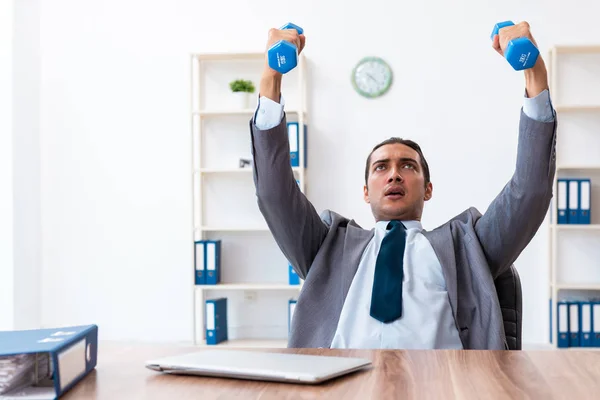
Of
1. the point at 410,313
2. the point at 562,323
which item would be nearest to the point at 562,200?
the point at 562,323

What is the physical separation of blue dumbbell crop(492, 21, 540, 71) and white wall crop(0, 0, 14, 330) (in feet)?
12.3

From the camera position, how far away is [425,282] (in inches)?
71.2

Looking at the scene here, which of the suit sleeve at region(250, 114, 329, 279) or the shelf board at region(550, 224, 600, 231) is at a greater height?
the suit sleeve at region(250, 114, 329, 279)

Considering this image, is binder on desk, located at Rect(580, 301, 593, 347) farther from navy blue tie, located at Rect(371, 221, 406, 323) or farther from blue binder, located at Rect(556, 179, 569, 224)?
navy blue tie, located at Rect(371, 221, 406, 323)

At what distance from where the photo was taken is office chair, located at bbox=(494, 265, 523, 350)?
179 centimetres

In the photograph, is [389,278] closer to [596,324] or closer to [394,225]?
[394,225]

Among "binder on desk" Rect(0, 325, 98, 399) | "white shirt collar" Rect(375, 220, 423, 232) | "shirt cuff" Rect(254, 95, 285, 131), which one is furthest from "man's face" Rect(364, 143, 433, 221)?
"binder on desk" Rect(0, 325, 98, 399)

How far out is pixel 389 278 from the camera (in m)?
1.78

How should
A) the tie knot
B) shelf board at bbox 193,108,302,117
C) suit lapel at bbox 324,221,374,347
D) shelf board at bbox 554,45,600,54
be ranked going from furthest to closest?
shelf board at bbox 193,108,302,117
shelf board at bbox 554,45,600,54
the tie knot
suit lapel at bbox 324,221,374,347

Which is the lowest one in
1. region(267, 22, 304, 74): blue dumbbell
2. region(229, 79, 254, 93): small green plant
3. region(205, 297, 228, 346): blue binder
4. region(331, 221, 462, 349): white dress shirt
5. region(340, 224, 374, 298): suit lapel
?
region(205, 297, 228, 346): blue binder

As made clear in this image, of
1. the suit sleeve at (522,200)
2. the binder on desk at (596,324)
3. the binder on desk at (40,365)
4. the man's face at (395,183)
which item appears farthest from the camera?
the binder on desk at (596,324)

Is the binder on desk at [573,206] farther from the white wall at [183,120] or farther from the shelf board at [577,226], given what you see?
the white wall at [183,120]

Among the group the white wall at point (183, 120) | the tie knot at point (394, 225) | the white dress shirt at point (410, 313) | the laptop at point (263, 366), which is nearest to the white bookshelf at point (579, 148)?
the white wall at point (183, 120)

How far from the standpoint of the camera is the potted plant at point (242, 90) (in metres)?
4.48
